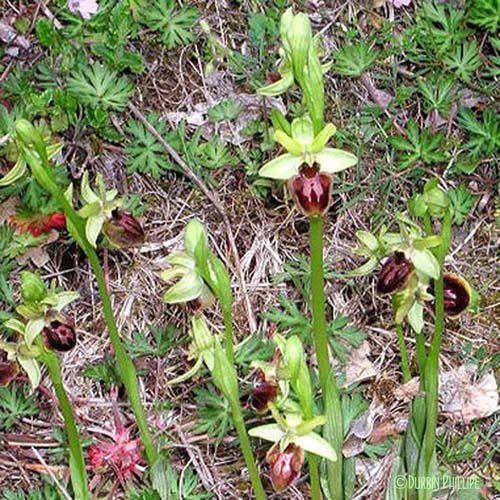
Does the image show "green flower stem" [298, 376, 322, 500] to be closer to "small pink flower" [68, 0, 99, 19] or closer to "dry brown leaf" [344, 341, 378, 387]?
"dry brown leaf" [344, 341, 378, 387]

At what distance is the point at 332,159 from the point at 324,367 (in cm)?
54

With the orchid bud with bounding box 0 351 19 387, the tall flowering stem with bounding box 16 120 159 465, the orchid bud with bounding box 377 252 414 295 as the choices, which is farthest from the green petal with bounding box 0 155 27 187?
the orchid bud with bounding box 377 252 414 295

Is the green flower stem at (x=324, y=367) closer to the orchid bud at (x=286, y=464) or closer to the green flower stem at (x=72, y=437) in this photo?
the orchid bud at (x=286, y=464)

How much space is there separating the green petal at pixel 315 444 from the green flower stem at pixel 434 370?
1.20 ft

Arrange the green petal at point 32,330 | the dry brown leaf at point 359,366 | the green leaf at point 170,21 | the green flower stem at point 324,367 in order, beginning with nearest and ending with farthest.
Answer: the green flower stem at point 324,367
the green petal at point 32,330
the dry brown leaf at point 359,366
the green leaf at point 170,21

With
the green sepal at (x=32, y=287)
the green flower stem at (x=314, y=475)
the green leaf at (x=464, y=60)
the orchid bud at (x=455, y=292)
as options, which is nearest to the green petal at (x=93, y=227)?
the green sepal at (x=32, y=287)

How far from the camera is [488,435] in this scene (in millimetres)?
2961

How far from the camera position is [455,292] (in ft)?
8.80

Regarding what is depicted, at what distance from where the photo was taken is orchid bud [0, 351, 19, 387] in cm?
277

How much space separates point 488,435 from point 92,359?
3.76 feet

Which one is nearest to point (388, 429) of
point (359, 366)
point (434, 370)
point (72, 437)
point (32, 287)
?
point (359, 366)

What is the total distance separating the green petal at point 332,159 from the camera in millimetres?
2393

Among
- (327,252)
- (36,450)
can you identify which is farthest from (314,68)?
(36,450)

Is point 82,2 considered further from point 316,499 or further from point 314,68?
point 316,499
